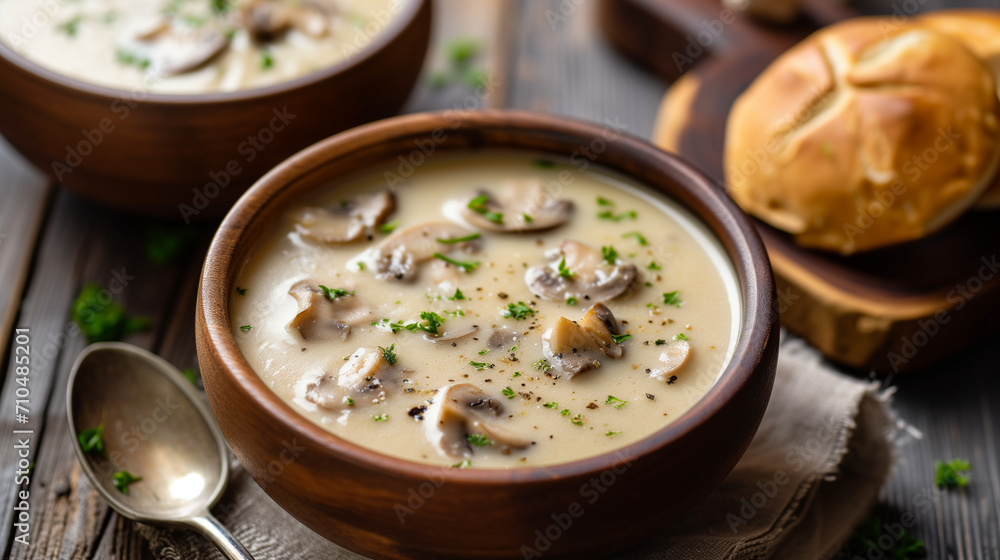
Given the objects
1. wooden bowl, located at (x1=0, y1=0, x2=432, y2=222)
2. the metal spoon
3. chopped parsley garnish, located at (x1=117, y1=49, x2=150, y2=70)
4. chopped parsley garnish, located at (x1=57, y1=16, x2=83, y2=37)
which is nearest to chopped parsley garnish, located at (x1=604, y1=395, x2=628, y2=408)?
the metal spoon

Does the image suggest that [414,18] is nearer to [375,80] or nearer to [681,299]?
[375,80]

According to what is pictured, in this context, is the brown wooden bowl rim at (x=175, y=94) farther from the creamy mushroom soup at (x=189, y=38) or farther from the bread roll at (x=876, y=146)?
the bread roll at (x=876, y=146)

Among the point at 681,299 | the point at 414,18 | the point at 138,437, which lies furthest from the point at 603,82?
the point at 138,437

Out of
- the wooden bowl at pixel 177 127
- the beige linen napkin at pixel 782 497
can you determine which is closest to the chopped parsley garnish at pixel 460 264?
the beige linen napkin at pixel 782 497

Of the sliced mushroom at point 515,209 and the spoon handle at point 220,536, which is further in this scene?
the sliced mushroom at point 515,209

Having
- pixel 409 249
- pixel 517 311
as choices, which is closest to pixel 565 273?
pixel 517 311

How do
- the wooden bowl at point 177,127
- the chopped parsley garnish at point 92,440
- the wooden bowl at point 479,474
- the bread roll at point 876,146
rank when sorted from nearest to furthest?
the wooden bowl at point 479,474 < the chopped parsley garnish at point 92,440 < the wooden bowl at point 177,127 < the bread roll at point 876,146

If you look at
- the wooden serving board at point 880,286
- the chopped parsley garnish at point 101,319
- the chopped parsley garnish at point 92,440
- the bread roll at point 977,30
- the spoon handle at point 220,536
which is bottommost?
the chopped parsley garnish at point 101,319
